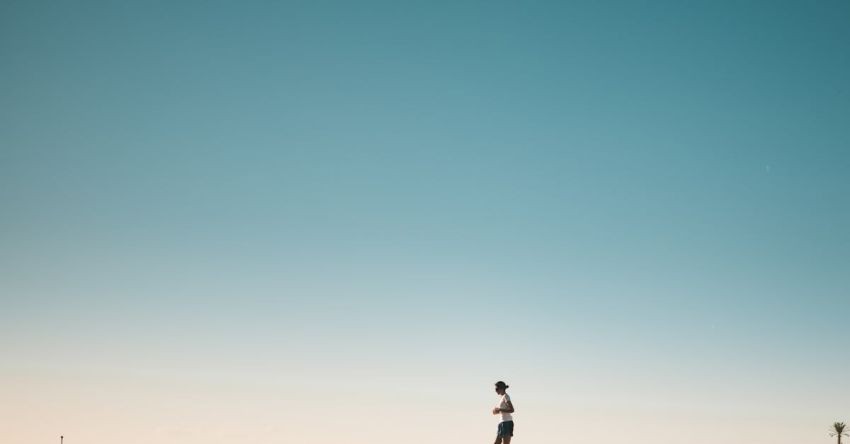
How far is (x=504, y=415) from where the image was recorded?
22391mm

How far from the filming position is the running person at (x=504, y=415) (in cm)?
2233

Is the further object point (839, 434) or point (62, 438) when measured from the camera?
point (62, 438)

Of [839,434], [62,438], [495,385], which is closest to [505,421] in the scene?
[495,385]

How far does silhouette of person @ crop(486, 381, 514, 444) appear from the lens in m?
22.3

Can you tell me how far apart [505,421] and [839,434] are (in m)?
104

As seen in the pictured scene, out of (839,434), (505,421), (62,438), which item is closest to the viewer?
(505,421)

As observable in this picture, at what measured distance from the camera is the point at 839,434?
334 feet

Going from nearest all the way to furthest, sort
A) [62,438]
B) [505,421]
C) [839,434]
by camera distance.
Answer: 1. [505,421]
2. [839,434]
3. [62,438]

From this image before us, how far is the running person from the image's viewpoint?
22.3 meters

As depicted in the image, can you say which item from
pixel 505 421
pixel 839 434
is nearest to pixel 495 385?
pixel 505 421

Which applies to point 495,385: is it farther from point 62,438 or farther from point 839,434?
point 62,438

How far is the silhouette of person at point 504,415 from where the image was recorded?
22328 millimetres

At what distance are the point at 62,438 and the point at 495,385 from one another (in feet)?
515

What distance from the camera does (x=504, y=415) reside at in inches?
882
